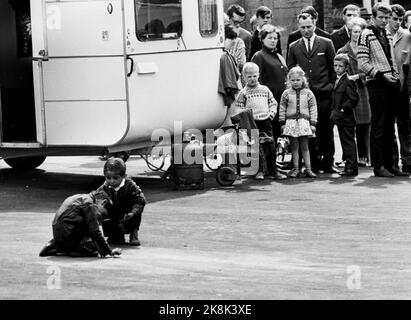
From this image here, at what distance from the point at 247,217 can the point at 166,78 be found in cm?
290

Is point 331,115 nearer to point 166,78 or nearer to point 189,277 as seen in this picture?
point 166,78

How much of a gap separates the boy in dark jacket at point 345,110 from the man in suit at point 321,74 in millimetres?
375

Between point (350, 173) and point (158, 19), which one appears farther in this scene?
point (350, 173)

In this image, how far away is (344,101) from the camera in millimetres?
16391

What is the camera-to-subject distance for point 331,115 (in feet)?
54.2

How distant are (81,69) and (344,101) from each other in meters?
3.44

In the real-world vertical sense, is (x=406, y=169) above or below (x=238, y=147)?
below

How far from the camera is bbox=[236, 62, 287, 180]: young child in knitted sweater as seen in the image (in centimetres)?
1628

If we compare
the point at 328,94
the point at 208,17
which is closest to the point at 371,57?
the point at 328,94

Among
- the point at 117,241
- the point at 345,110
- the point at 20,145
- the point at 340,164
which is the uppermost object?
the point at 345,110

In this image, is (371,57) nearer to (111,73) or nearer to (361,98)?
(361,98)

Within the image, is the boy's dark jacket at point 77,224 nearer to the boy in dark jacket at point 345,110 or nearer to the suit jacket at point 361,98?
the boy in dark jacket at point 345,110

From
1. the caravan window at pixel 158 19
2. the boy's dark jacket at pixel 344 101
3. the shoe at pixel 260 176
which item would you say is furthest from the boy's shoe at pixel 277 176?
the caravan window at pixel 158 19
